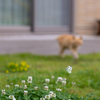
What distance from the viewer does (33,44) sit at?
26.9 ft

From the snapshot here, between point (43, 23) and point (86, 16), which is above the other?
point (86, 16)

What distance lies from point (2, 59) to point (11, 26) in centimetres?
233

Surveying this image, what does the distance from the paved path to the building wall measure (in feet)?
2.48

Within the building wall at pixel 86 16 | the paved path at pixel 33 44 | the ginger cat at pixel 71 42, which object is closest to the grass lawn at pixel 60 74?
the ginger cat at pixel 71 42

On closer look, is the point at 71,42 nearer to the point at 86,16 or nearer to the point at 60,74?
the point at 60,74

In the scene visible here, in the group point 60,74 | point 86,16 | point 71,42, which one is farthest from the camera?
point 86,16

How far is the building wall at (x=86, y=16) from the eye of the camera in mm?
9641

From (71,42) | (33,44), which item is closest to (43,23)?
(33,44)

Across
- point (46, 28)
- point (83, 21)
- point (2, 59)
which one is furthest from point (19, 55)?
point (83, 21)

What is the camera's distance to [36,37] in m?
8.58

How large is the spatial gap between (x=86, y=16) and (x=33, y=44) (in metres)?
2.64

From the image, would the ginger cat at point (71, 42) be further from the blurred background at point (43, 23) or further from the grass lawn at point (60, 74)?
the blurred background at point (43, 23)

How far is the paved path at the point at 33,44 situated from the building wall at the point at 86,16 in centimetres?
76

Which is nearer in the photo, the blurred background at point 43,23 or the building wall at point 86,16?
A: the blurred background at point 43,23
